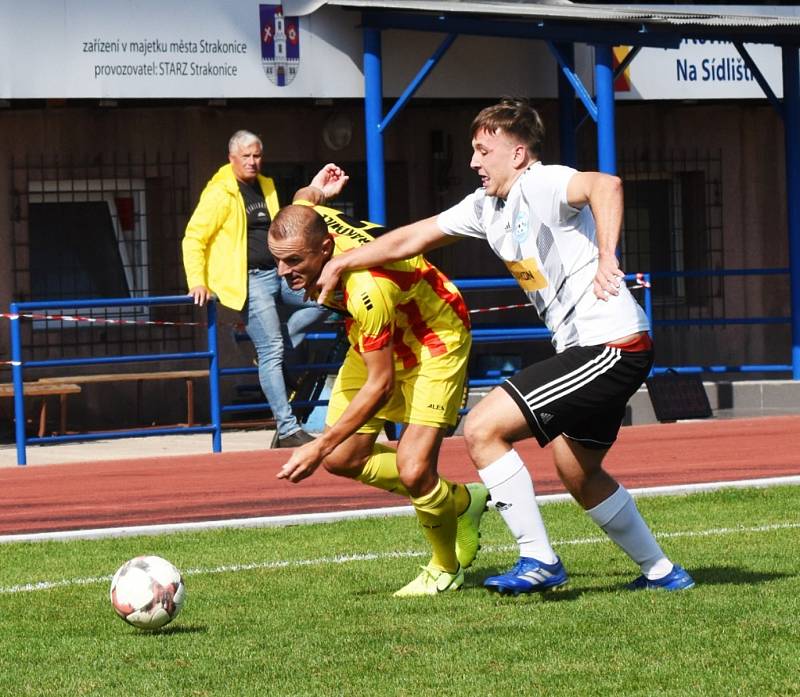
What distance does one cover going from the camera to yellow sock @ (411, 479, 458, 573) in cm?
704

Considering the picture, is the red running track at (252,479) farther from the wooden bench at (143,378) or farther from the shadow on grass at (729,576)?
the shadow on grass at (729,576)

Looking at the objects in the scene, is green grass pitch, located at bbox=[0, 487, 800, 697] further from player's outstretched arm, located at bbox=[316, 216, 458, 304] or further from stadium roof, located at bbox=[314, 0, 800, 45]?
stadium roof, located at bbox=[314, 0, 800, 45]

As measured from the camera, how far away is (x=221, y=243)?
1302 centimetres

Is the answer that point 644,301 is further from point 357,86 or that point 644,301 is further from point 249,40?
point 249,40

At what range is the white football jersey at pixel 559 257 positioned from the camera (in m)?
6.36

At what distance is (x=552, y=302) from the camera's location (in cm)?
648

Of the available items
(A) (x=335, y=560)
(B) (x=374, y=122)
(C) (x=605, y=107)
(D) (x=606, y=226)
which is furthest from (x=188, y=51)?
(D) (x=606, y=226)

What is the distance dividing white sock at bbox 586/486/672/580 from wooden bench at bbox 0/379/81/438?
9.07 meters

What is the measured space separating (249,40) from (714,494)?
6.90 meters

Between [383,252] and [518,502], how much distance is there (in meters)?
1.08

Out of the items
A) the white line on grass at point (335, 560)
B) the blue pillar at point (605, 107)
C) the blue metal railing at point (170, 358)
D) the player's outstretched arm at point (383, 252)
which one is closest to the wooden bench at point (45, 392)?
the blue metal railing at point (170, 358)

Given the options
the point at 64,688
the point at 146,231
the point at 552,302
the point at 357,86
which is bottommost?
the point at 64,688

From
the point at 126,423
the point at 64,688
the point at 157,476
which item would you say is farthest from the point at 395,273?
the point at 126,423

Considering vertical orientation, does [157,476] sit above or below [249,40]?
below
